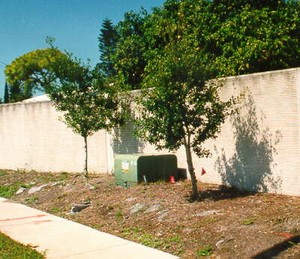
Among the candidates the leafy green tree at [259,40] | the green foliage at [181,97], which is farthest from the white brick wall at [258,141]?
the leafy green tree at [259,40]

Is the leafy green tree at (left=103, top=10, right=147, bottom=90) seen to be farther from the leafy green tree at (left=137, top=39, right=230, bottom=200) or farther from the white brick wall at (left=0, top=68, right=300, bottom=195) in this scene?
the leafy green tree at (left=137, top=39, right=230, bottom=200)

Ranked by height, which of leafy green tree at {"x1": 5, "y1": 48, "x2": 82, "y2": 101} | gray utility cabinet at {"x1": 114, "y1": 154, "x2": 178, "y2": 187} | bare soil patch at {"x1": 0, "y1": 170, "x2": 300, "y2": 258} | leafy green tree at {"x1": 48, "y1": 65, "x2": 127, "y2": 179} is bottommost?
bare soil patch at {"x1": 0, "y1": 170, "x2": 300, "y2": 258}

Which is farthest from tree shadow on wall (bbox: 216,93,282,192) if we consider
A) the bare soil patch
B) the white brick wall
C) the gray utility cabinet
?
the gray utility cabinet

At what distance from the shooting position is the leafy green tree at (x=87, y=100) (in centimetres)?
1430

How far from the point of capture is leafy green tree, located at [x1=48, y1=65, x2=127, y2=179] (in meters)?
14.3

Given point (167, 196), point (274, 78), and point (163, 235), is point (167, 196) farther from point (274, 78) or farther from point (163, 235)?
point (274, 78)

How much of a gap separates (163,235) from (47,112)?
11.6 metres

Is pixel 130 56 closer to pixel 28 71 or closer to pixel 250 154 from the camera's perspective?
pixel 250 154

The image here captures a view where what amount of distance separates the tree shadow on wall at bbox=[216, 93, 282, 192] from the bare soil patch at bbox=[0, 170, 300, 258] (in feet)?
0.99

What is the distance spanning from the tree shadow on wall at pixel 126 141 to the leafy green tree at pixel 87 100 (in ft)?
2.16

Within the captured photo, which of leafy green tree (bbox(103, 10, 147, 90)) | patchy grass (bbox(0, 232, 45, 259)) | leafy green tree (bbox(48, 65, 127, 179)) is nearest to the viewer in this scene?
patchy grass (bbox(0, 232, 45, 259))

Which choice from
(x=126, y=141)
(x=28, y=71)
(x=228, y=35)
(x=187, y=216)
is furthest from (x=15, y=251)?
(x=28, y=71)

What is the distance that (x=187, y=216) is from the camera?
356 inches

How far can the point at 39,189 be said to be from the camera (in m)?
14.7
